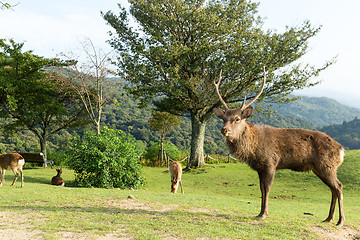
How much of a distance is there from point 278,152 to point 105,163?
8568 millimetres

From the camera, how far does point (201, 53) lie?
19.6m

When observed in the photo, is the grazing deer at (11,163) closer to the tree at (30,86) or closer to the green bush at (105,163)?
the green bush at (105,163)

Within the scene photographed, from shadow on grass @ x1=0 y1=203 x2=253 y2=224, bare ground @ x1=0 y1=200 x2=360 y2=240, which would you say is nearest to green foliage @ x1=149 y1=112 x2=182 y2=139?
shadow on grass @ x1=0 y1=203 x2=253 y2=224

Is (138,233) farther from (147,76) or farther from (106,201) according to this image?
(147,76)

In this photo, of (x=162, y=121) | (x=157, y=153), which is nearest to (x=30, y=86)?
(x=162, y=121)

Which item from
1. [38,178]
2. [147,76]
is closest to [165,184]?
[38,178]

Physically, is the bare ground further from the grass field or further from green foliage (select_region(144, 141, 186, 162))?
green foliage (select_region(144, 141, 186, 162))

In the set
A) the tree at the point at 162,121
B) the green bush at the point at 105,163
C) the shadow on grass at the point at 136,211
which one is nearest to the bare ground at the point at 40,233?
the shadow on grass at the point at 136,211

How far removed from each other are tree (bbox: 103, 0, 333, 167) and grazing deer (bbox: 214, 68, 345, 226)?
44.0 ft

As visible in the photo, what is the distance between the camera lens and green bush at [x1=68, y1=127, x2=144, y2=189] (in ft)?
41.8

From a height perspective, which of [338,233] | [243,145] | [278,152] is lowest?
[338,233]

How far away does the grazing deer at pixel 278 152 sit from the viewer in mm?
5977

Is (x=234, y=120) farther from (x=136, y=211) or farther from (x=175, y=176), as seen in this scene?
(x=175, y=176)

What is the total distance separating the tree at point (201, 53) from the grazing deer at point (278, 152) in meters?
13.4
